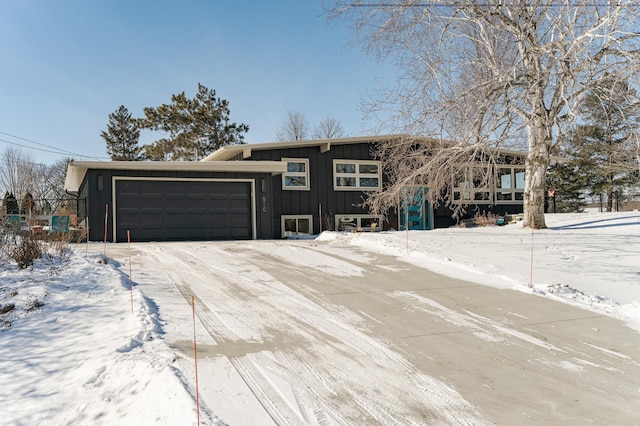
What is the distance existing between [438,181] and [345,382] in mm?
9437

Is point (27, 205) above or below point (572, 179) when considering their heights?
below

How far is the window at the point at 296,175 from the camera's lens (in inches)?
714

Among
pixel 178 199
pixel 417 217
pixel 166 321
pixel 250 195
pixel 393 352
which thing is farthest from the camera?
pixel 417 217

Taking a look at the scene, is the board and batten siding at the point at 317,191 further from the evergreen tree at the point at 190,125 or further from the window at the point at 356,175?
the evergreen tree at the point at 190,125

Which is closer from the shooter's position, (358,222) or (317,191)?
(317,191)

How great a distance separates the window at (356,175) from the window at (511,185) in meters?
6.58

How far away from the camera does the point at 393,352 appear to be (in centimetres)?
439

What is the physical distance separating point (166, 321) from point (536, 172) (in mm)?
11649

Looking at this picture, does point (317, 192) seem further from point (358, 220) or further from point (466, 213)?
point (466, 213)

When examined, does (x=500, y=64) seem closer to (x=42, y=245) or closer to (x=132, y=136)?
(x=42, y=245)

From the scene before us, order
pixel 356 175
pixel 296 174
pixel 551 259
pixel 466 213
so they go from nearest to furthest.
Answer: pixel 551 259 < pixel 296 174 < pixel 356 175 < pixel 466 213

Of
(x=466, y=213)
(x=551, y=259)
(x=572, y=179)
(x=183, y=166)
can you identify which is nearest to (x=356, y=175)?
(x=466, y=213)

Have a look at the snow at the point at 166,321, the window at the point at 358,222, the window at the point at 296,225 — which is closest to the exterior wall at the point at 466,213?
the window at the point at 358,222

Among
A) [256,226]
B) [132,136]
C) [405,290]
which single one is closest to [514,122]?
[405,290]
